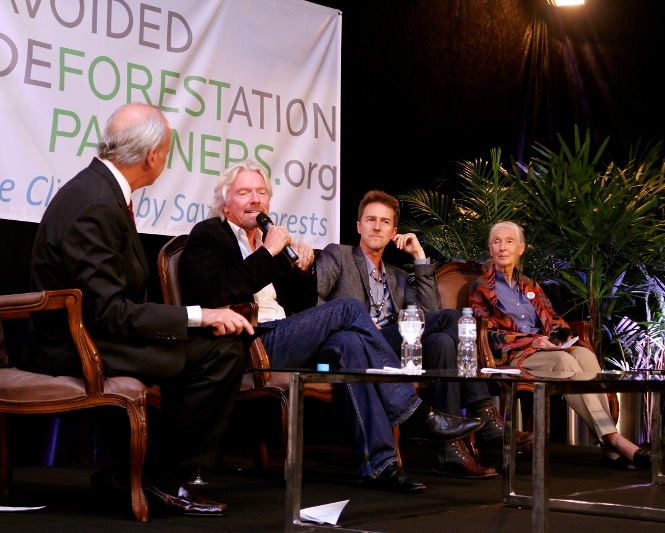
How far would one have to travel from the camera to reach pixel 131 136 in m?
2.66

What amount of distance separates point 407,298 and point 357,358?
0.88 metres

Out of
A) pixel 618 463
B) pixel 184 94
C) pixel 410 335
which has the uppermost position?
pixel 184 94

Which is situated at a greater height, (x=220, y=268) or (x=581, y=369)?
(x=220, y=268)

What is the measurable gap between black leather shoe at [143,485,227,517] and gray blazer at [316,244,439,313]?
1.37m

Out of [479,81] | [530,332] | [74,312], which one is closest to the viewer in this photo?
[74,312]

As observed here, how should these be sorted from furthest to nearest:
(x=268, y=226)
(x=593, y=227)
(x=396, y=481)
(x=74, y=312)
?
1. (x=593, y=227)
2. (x=268, y=226)
3. (x=396, y=481)
4. (x=74, y=312)

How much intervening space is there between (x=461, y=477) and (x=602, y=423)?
0.78m

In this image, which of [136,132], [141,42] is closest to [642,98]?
[141,42]

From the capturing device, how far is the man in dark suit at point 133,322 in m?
2.50

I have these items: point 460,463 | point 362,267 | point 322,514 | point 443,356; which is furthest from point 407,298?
point 322,514

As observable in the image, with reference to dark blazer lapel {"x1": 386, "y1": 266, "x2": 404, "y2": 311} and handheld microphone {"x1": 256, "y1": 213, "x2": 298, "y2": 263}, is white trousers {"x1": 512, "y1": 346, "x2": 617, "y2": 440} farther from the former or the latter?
handheld microphone {"x1": 256, "y1": 213, "x2": 298, "y2": 263}

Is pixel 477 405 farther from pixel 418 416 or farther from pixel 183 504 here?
pixel 183 504

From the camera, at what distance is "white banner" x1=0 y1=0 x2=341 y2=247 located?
351 cm

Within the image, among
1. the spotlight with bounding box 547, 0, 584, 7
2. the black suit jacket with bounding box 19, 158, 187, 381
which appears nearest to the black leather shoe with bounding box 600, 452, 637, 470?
the black suit jacket with bounding box 19, 158, 187, 381
